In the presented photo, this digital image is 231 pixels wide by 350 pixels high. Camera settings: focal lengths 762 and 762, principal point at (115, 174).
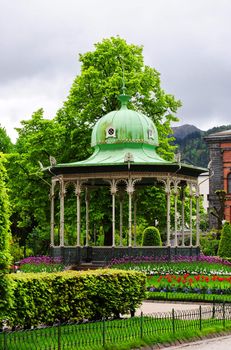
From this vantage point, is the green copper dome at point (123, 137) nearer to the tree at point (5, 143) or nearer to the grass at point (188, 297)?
the grass at point (188, 297)

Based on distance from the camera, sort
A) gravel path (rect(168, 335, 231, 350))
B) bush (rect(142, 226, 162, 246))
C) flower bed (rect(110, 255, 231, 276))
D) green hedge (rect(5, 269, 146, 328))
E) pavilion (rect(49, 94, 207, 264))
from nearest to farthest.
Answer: green hedge (rect(5, 269, 146, 328))
gravel path (rect(168, 335, 231, 350))
flower bed (rect(110, 255, 231, 276))
pavilion (rect(49, 94, 207, 264))
bush (rect(142, 226, 162, 246))

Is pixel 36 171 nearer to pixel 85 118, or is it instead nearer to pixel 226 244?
pixel 85 118

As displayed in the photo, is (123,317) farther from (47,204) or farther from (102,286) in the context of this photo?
(47,204)

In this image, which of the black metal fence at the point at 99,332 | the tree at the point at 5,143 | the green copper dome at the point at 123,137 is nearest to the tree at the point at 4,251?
the black metal fence at the point at 99,332

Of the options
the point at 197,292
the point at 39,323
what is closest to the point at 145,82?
the point at 197,292

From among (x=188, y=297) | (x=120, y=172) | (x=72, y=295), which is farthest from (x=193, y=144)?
(x=72, y=295)

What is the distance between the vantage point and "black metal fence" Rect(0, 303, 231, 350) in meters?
14.2

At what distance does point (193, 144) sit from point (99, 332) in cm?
13158

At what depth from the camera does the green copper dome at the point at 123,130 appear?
3709cm

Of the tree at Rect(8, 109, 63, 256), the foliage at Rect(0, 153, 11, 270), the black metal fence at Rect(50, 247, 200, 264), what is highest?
the tree at Rect(8, 109, 63, 256)

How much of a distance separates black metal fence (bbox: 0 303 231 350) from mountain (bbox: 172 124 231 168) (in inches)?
4323

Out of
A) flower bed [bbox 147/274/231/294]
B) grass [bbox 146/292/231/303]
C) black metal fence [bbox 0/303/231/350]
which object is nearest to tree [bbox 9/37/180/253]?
flower bed [bbox 147/274/231/294]

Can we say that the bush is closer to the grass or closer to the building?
the grass

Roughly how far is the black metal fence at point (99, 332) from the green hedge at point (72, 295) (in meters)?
0.36
